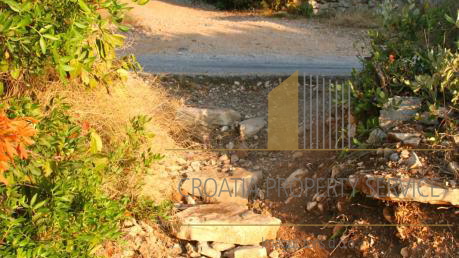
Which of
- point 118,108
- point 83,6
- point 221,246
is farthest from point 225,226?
point 83,6

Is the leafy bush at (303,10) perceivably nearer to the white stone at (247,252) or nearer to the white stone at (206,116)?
the white stone at (206,116)

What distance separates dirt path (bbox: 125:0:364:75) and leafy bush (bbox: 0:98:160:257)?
3340 millimetres

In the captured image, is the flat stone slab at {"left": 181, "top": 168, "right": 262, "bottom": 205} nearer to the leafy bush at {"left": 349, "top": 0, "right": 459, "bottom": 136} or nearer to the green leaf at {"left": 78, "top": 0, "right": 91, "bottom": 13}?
the leafy bush at {"left": 349, "top": 0, "right": 459, "bottom": 136}

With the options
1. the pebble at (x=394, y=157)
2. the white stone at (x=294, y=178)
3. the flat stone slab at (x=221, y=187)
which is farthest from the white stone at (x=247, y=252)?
the pebble at (x=394, y=157)

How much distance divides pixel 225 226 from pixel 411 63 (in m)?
2.09

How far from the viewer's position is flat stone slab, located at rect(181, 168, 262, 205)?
4961 millimetres

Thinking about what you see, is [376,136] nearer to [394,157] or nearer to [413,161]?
[394,157]

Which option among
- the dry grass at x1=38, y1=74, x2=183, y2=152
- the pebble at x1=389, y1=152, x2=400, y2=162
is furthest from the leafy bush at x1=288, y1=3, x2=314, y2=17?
the pebble at x1=389, y1=152, x2=400, y2=162

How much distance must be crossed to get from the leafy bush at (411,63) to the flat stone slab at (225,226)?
1.16m

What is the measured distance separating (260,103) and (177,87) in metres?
0.99

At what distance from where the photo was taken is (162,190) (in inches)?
188

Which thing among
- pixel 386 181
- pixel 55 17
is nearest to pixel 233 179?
pixel 386 181

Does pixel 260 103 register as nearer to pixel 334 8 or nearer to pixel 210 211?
pixel 210 211

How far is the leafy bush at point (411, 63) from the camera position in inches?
179
